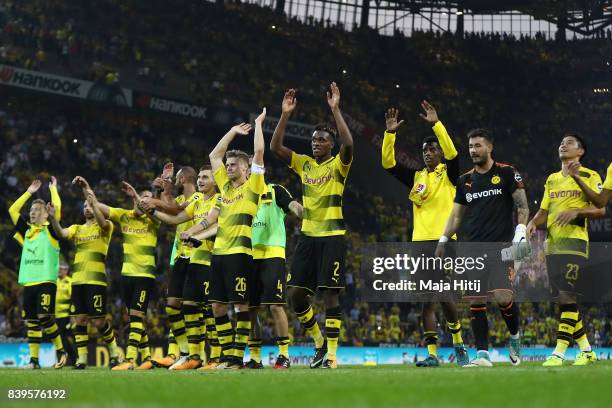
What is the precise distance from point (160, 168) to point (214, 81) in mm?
7825

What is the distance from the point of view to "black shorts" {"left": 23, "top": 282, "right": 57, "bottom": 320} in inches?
605

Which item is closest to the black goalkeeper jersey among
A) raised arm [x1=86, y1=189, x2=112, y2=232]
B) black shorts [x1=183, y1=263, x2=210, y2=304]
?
black shorts [x1=183, y1=263, x2=210, y2=304]

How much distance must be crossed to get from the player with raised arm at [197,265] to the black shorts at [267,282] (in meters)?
0.84

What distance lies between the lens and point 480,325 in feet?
34.4

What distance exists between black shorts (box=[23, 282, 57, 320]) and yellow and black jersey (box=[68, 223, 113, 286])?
707 millimetres

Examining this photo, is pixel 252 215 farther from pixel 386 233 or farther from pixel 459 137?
pixel 459 137

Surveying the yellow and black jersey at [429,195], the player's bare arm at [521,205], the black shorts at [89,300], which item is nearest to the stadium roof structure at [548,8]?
the yellow and black jersey at [429,195]

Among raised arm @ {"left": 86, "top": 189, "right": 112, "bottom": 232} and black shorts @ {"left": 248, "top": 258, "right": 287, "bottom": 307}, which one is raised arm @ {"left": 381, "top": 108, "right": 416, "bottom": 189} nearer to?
black shorts @ {"left": 248, "top": 258, "right": 287, "bottom": 307}

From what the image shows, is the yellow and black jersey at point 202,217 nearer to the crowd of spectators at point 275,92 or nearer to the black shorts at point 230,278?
the black shorts at point 230,278

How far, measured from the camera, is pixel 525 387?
19.4 ft

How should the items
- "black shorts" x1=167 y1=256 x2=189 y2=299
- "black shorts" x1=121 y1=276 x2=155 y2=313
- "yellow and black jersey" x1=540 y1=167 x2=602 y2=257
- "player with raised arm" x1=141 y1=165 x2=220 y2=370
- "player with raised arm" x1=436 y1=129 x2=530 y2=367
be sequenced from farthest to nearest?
"black shorts" x1=121 y1=276 x2=155 y2=313 < "black shorts" x1=167 y1=256 x2=189 y2=299 < "player with raised arm" x1=141 y1=165 x2=220 y2=370 < "yellow and black jersey" x1=540 y1=167 x2=602 y2=257 < "player with raised arm" x1=436 y1=129 x2=530 y2=367

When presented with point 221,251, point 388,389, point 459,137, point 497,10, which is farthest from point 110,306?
point 497,10

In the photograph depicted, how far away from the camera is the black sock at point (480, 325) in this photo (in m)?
10.4

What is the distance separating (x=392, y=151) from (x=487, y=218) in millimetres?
1840
